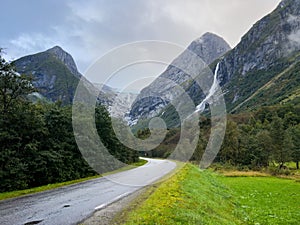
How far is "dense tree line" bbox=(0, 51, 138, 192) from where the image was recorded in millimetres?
23891

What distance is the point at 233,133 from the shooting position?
86.3m

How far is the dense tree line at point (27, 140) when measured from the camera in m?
23.9

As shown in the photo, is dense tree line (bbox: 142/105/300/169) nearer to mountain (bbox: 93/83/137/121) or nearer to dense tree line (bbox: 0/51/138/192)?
mountain (bbox: 93/83/137/121)

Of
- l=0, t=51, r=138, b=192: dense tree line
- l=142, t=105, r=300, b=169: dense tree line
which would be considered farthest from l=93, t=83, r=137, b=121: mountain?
l=142, t=105, r=300, b=169: dense tree line

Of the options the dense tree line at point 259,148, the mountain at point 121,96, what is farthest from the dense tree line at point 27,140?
the dense tree line at point 259,148

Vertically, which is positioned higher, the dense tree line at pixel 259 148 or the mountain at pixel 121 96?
the mountain at pixel 121 96

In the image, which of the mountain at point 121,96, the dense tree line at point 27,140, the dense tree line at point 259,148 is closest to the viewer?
the mountain at point 121,96

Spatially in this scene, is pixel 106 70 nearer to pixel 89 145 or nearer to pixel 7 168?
pixel 7 168

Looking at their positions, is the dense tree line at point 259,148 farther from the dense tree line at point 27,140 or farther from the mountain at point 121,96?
the dense tree line at point 27,140

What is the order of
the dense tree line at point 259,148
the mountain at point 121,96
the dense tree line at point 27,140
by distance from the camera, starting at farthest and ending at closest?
1. the dense tree line at point 259,148
2. the dense tree line at point 27,140
3. the mountain at point 121,96

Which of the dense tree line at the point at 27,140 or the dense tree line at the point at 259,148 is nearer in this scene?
the dense tree line at the point at 27,140

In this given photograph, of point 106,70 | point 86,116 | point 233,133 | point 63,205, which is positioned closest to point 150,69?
point 106,70

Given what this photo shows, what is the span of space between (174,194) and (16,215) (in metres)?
8.62

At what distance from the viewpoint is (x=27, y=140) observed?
27.5m
